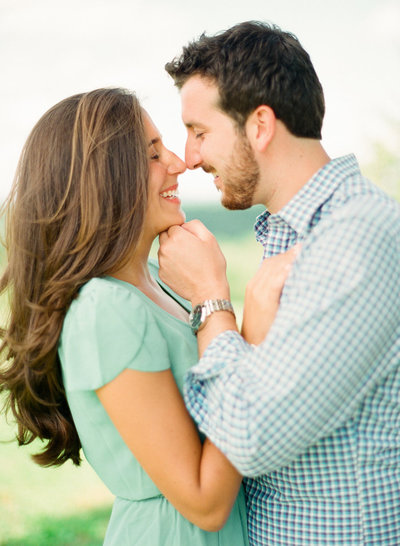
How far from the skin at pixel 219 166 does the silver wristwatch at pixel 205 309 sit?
34mm

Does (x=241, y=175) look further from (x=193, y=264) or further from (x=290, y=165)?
(x=193, y=264)

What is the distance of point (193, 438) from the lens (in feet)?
Answer: 5.11

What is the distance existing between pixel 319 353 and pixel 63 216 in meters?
0.78

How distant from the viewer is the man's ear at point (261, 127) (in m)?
1.82

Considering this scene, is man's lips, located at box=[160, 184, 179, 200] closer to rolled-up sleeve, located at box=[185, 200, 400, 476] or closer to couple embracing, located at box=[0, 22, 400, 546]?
couple embracing, located at box=[0, 22, 400, 546]

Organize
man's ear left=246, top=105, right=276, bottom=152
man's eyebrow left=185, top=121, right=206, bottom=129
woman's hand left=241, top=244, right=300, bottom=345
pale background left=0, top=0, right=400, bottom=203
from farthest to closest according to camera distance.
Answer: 1. pale background left=0, top=0, right=400, bottom=203
2. man's eyebrow left=185, top=121, right=206, bottom=129
3. man's ear left=246, top=105, right=276, bottom=152
4. woman's hand left=241, top=244, right=300, bottom=345

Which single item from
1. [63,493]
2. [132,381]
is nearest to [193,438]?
[132,381]

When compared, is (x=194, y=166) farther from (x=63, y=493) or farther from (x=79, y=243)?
(x=63, y=493)

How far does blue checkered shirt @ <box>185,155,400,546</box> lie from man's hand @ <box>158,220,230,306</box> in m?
0.24

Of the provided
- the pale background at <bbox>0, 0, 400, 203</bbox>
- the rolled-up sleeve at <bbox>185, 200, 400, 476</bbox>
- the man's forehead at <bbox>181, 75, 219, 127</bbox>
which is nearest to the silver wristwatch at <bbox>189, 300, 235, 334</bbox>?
the rolled-up sleeve at <bbox>185, 200, 400, 476</bbox>

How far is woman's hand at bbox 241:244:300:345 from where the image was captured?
1501 mm

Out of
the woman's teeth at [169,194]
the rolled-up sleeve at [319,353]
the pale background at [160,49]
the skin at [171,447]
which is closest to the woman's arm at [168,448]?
the skin at [171,447]

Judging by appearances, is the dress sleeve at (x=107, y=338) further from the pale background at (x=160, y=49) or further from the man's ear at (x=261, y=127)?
the pale background at (x=160, y=49)

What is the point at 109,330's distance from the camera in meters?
1.52
